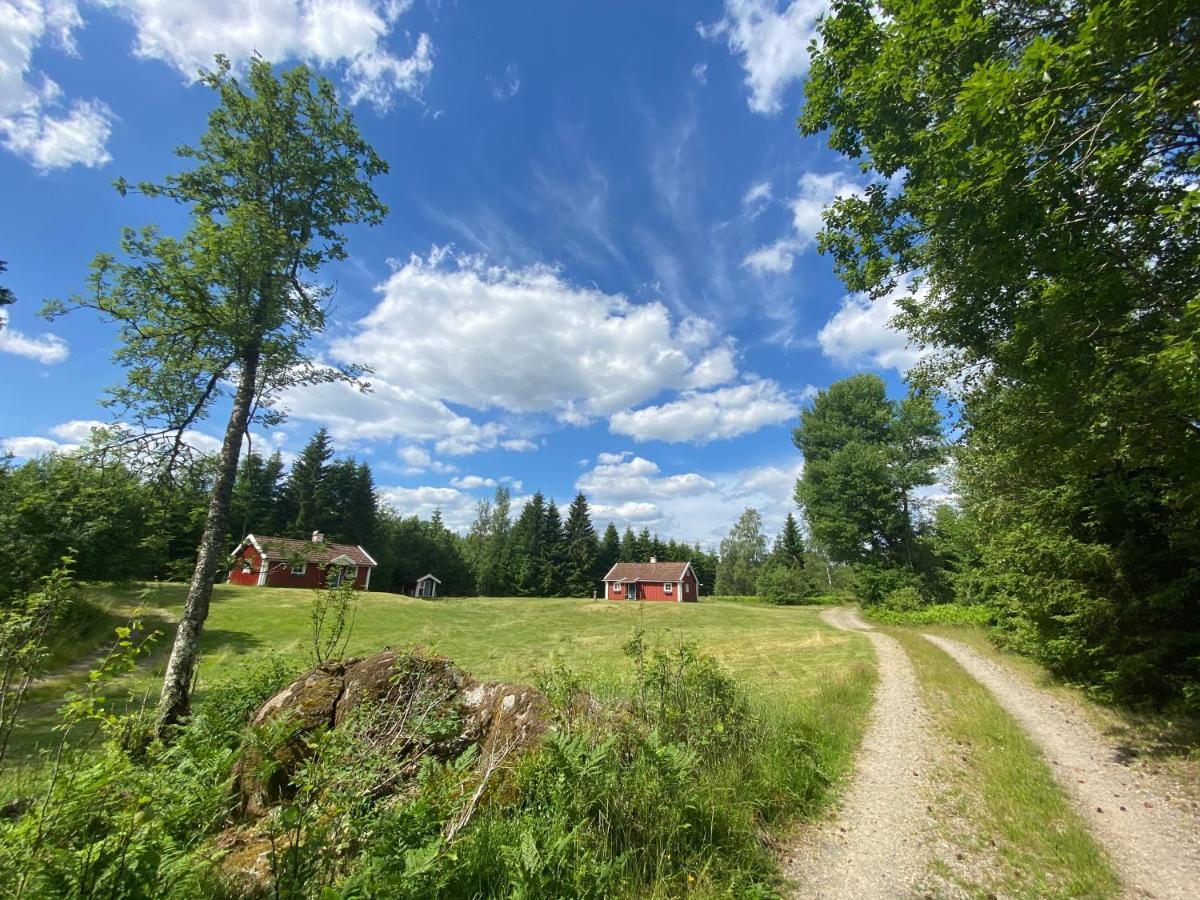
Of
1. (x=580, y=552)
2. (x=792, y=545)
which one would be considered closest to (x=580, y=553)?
(x=580, y=552)

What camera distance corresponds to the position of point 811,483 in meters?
38.2

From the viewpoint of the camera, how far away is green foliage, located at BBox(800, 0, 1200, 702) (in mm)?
4891

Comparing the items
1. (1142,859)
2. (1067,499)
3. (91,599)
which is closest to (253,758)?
(1142,859)

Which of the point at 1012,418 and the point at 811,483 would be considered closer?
the point at 1012,418

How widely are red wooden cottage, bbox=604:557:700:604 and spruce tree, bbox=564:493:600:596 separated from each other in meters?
4.07

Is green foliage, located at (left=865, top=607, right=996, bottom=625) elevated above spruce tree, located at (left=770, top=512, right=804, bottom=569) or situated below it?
below

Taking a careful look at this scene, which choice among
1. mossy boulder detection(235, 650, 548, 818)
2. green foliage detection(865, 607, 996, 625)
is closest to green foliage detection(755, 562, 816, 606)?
green foliage detection(865, 607, 996, 625)

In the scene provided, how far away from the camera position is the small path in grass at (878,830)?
4320 mm

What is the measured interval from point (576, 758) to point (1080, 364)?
7.92m

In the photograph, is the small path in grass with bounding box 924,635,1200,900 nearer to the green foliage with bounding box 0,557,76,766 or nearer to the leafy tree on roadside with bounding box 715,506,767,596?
the green foliage with bounding box 0,557,76,766

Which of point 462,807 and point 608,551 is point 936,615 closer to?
point 462,807

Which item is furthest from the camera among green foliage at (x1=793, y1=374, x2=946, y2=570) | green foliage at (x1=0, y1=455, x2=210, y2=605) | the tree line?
the tree line

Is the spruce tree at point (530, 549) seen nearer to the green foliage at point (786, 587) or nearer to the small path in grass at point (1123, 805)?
the green foliage at point (786, 587)

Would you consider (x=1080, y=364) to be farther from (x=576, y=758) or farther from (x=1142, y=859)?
(x=576, y=758)
